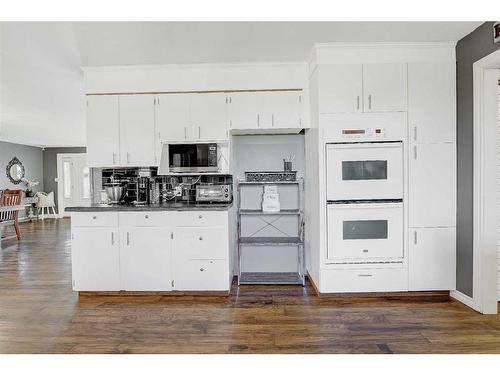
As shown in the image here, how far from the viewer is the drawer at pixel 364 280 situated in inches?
140

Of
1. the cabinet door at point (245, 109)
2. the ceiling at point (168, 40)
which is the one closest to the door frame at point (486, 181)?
Result: the ceiling at point (168, 40)

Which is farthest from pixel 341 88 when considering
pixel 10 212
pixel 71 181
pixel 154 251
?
pixel 71 181

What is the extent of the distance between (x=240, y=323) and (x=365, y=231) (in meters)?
1.49

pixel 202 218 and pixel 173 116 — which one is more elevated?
pixel 173 116

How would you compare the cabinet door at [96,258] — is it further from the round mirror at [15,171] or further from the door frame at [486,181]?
the round mirror at [15,171]

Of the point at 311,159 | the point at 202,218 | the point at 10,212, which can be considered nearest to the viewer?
the point at 202,218

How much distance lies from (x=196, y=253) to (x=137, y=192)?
4.10 ft

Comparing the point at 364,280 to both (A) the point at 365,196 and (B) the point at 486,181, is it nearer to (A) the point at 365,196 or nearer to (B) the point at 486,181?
(A) the point at 365,196

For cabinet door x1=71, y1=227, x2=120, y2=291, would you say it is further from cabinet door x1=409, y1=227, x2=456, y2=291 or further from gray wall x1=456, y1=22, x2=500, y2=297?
gray wall x1=456, y1=22, x2=500, y2=297

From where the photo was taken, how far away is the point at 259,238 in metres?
4.33

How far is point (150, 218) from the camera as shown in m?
3.66

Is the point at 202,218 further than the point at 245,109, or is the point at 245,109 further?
the point at 245,109

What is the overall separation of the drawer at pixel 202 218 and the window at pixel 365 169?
126 centimetres

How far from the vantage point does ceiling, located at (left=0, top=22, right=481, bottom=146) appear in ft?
9.95
